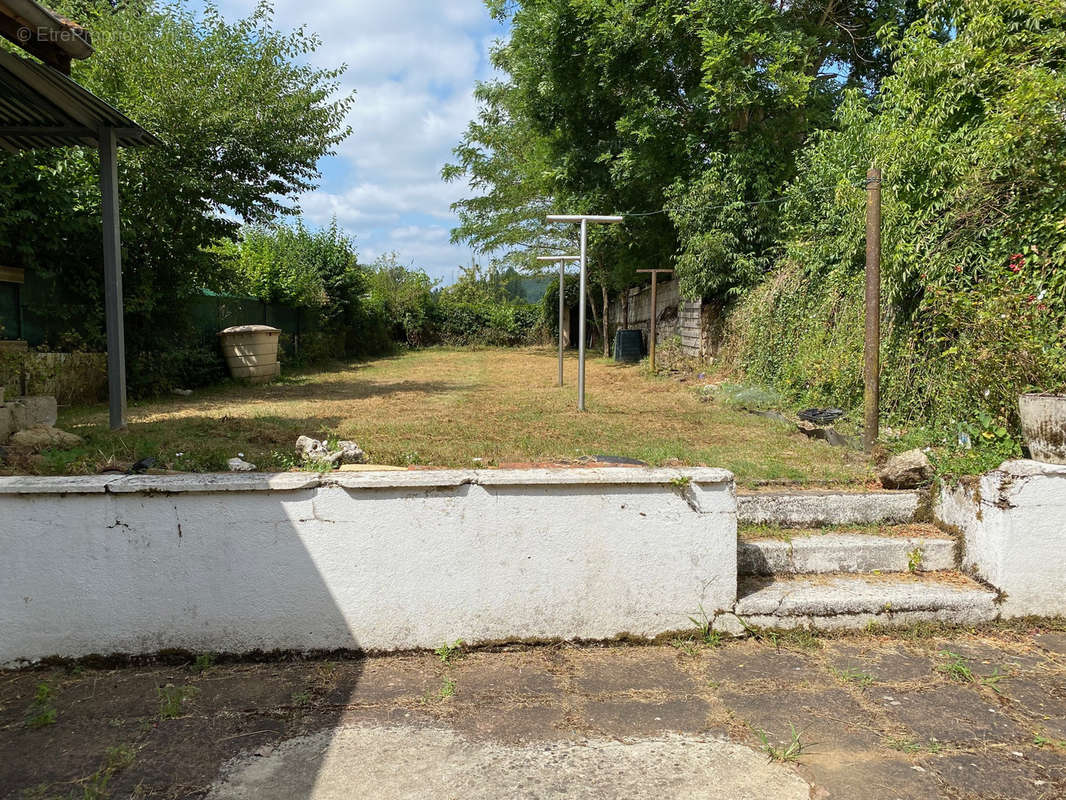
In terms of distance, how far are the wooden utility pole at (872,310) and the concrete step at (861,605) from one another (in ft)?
7.55

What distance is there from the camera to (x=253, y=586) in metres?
2.72

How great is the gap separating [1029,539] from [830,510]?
896 millimetres

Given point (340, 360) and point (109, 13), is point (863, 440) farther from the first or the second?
point (340, 360)

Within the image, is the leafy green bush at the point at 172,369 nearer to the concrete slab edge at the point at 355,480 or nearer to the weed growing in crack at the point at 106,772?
the concrete slab edge at the point at 355,480

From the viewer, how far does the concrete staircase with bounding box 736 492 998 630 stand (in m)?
3.05

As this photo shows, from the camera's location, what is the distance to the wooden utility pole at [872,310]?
17.3ft

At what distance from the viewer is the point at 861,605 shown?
3051mm

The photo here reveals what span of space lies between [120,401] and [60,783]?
497cm

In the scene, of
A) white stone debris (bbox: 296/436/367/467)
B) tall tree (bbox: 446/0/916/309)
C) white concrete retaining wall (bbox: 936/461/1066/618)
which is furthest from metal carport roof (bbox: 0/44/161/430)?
tall tree (bbox: 446/0/916/309)

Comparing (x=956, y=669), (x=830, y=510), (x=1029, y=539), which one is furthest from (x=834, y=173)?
(x=956, y=669)

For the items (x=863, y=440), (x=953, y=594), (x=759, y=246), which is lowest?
(x=953, y=594)

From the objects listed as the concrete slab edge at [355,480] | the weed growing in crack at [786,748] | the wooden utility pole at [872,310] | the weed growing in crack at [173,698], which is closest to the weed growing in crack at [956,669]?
the weed growing in crack at [786,748]

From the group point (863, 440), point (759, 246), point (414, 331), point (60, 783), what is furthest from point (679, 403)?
point (414, 331)

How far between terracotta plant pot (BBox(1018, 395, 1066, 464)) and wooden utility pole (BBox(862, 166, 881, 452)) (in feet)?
6.07
